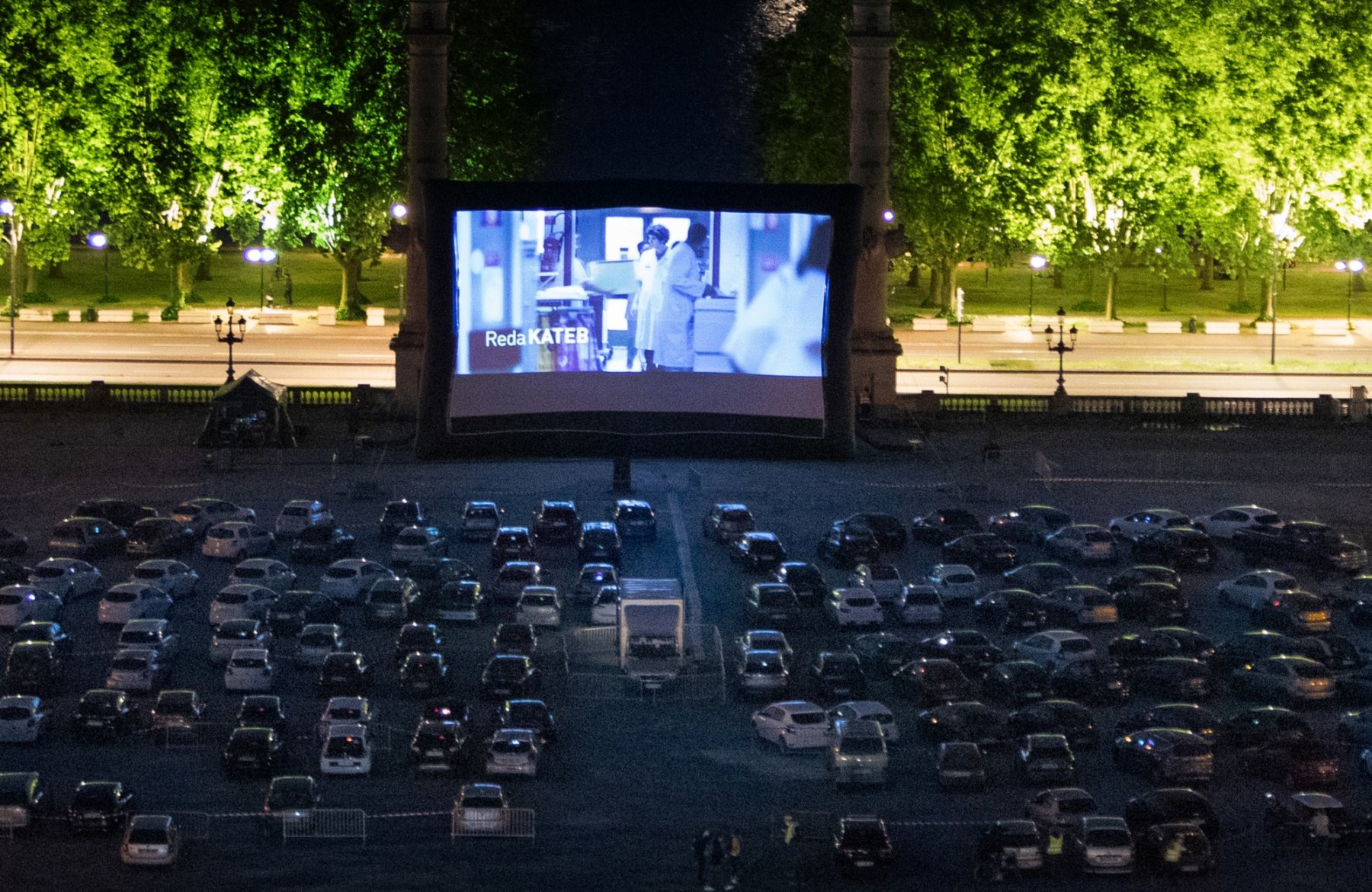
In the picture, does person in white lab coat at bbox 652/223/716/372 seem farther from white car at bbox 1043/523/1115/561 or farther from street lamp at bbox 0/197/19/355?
street lamp at bbox 0/197/19/355

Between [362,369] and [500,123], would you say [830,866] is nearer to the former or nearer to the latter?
[362,369]

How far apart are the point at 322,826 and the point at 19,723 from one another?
7.92 metres

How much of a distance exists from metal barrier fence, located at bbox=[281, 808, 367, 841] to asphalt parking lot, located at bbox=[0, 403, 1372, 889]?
0.37 meters

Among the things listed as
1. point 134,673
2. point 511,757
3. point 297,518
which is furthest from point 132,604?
point 511,757

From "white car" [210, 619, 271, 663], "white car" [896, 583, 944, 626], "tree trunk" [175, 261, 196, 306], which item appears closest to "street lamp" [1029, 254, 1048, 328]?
"tree trunk" [175, 261, 196, 306]

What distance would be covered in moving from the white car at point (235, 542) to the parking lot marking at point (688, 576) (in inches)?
397

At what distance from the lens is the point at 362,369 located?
97938 millimetres

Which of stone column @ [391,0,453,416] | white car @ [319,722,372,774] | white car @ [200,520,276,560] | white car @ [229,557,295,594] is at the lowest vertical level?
white car @ [319,722,372,774]

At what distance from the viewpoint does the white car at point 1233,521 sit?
68688 millimetres

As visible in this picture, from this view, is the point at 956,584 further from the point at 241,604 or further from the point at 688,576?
the point at 241,604

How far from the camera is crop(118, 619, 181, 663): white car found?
55594 mm

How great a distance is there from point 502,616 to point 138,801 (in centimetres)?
1426

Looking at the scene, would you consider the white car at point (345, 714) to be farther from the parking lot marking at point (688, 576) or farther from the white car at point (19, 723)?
the parking lot marking at point (688, 576)

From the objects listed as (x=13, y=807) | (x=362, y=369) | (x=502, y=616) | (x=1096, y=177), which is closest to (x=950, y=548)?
(x=502, y=616)
